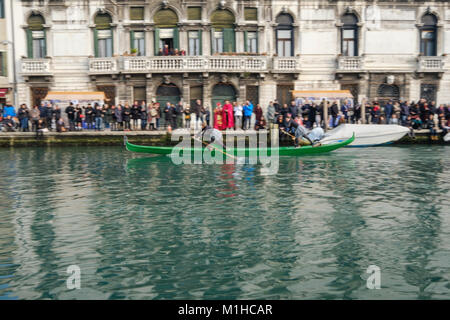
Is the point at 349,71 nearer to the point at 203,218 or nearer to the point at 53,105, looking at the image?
the point at 53,105

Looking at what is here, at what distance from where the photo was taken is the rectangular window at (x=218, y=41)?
1329 inches

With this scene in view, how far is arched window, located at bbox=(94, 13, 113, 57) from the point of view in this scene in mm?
33562

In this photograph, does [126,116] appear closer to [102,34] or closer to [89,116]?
[89,116]

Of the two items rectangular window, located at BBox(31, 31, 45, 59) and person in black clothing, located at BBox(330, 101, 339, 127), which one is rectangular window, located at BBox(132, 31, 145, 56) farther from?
person in black clothing, located at BBox(330, 101, 339, 127)

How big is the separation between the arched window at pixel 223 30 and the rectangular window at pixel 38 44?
10688mm

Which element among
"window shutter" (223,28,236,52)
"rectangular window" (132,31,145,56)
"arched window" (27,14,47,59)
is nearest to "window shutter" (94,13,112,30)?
"rectangular window" (132,31,145,56)

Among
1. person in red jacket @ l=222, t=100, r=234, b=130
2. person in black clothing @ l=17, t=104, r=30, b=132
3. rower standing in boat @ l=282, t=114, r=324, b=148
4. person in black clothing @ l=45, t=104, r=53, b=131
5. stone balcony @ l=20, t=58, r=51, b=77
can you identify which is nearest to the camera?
rower standing in boat @ l=282, t=114, r=324, b=148

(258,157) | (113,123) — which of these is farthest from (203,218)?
(113,123)

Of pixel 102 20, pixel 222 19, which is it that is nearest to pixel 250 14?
pixel 222 19

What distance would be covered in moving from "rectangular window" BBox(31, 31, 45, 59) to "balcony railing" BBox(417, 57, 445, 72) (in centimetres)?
2374

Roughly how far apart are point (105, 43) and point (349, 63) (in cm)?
1543

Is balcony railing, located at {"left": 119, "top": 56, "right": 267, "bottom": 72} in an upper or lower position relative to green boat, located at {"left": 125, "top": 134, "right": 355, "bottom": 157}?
upper

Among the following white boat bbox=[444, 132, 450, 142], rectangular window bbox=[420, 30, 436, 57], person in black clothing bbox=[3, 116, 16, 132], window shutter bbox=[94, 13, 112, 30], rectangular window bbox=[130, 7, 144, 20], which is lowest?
white boat bbox=[444, 132, 450, 142]

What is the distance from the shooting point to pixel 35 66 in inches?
1300
